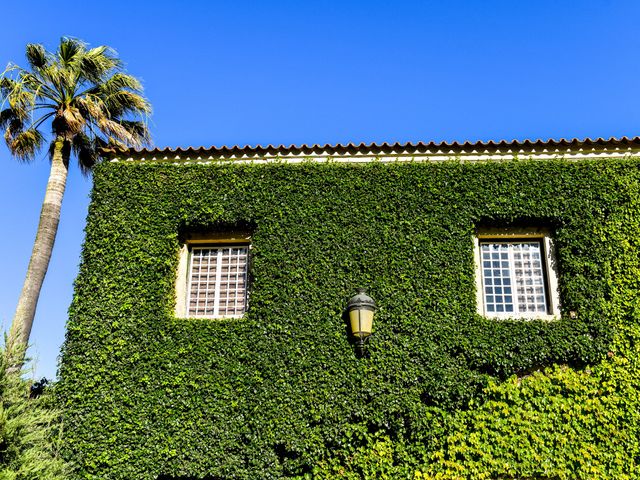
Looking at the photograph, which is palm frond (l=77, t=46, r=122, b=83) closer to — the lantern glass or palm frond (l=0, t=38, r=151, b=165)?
palm frond (l=0, t=38, r=151, b=165)

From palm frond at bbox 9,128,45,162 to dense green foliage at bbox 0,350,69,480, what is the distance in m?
5.82

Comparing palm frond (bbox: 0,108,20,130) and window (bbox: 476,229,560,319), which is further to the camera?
palm frond (bbox: 0,108,20,130)

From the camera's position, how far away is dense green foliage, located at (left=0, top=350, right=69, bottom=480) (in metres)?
8.24

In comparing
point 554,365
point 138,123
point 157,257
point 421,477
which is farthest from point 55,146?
point 554,365

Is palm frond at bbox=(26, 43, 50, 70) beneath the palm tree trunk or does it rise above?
above

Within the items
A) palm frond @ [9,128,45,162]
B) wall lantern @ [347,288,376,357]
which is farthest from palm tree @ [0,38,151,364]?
wall lantern @ [347,288,376,357]

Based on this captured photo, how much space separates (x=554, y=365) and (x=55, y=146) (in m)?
11.4

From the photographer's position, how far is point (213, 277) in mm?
10367

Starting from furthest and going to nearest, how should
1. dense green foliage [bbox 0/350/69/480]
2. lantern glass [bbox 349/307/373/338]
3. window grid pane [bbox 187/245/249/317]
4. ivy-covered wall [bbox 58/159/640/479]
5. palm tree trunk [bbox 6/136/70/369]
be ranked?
1. palm tree trunk [bbox 6/136/70/369]
2. window grid pane [bbox 187/245/249/317]
3. lantern glass [bbox 349/307/373/338]
4. ivy-covered wall [bbox 58/159/640/479]
5. dense green foliage [bbox 0/350/69/480]

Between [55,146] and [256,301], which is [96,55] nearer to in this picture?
[55,146]

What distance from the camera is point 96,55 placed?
1329cm

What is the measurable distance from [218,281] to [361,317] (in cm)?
283

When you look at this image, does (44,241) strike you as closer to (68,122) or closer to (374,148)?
(68,122)

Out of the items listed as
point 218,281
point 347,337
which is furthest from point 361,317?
point 218,281
